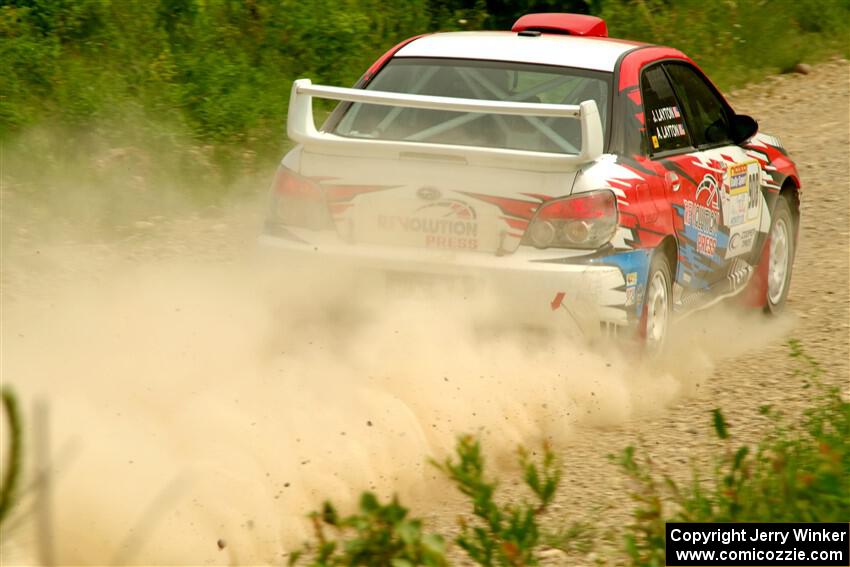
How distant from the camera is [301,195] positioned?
593cm

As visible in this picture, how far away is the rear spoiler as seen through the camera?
220 inches

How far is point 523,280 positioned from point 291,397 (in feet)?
3.88

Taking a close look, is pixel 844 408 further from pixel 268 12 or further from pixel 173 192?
pixel 268 12

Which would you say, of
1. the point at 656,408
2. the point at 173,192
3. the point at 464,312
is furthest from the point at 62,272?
the point at 656,408

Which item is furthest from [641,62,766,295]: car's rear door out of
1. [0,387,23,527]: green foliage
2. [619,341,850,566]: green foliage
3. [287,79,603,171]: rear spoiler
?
[0,387,23,527]: green foliage

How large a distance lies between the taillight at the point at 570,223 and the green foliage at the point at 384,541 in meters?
2.73

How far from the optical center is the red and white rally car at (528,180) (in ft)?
18.6

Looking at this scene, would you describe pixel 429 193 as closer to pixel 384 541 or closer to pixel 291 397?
pixel 291 397

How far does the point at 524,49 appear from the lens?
6.59 metres

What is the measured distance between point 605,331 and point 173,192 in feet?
16.3

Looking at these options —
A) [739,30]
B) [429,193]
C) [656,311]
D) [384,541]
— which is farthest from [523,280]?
[739,30]

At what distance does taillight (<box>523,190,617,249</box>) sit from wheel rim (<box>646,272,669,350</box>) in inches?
20.6

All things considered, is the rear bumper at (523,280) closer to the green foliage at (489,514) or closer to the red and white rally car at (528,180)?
the red and white rally car at (528,180)

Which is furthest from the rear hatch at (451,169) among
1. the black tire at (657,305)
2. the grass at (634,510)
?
the grass at (634,510)
